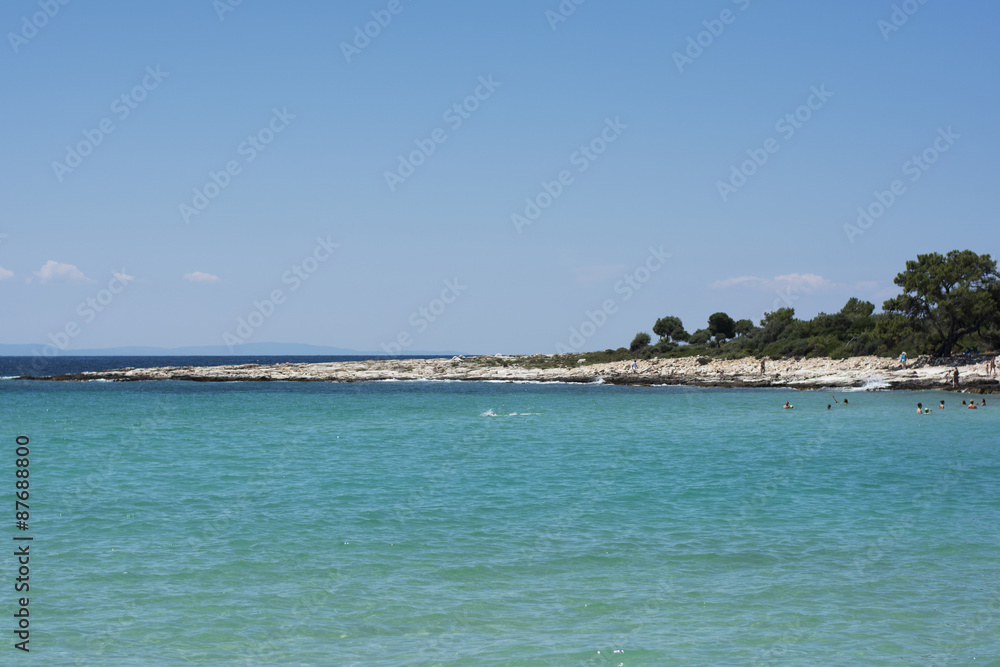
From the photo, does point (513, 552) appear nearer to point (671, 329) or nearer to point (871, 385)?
point (871, 385)

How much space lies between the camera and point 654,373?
3620 inches

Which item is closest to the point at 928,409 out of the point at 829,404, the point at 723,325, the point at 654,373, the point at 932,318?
the point at 829,404

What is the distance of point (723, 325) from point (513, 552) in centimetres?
10641

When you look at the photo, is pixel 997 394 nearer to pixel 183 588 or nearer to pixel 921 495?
pixel 921 495

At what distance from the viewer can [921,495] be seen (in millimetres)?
21094

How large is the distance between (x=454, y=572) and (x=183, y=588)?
4.44 metres

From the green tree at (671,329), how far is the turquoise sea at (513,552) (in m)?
87.7

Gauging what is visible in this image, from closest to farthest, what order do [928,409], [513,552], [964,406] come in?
[513,552], [928,409], [964,406]

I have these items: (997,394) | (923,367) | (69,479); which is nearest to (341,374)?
(923,367)

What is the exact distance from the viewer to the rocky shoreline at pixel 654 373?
69438mm

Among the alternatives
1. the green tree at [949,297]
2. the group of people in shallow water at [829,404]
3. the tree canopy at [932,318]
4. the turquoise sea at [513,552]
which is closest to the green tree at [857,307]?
the tree canopy at [932,318]

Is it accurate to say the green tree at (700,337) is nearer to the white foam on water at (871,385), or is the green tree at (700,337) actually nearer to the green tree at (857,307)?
the green tree at (857,307)

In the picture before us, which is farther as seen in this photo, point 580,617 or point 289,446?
point 289,446

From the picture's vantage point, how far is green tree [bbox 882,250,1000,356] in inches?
2835
